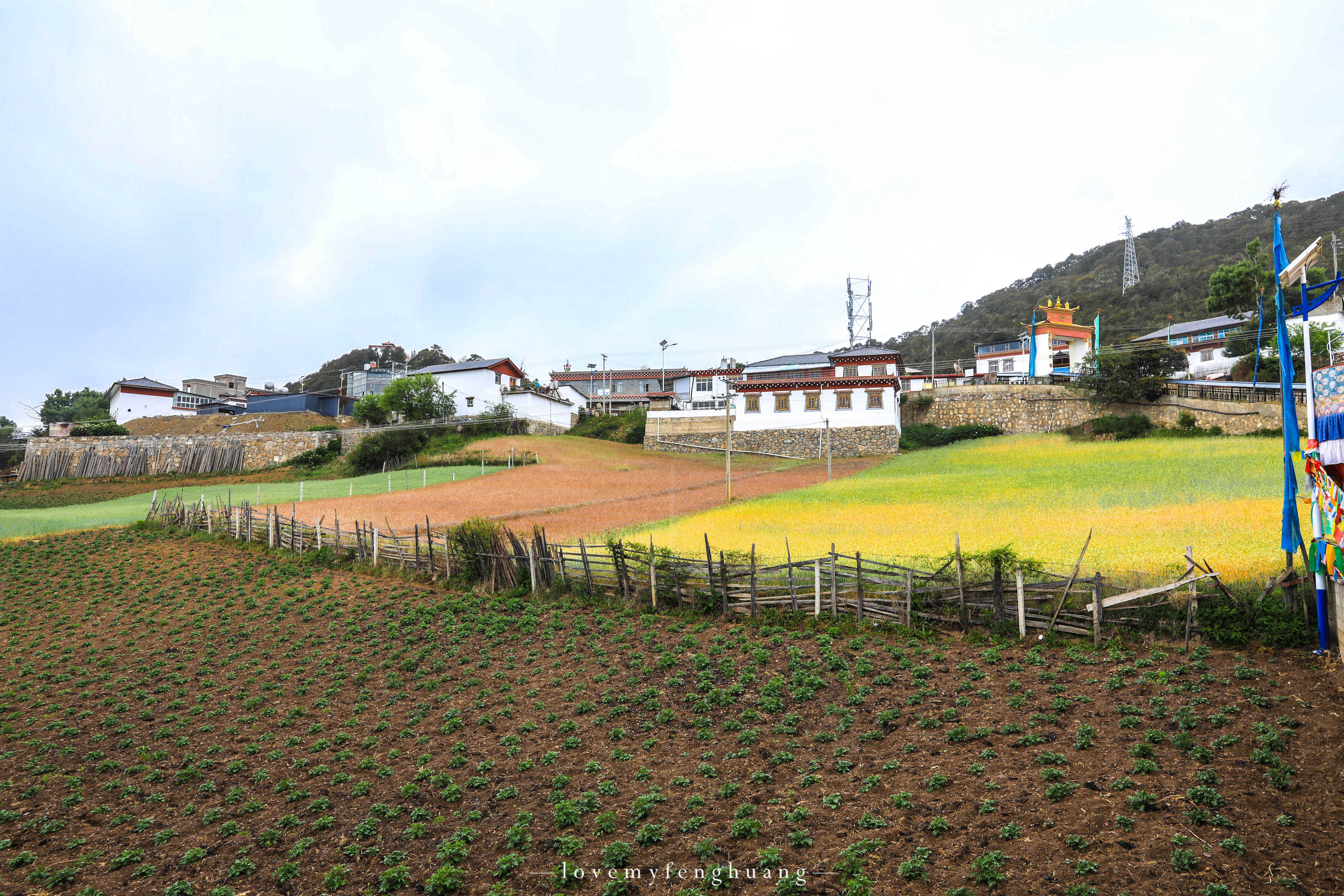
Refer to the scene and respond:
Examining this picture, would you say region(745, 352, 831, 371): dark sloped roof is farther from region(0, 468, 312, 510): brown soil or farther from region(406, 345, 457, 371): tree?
region(406, 345, 457, 371): tree

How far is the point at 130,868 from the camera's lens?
31.0 feet

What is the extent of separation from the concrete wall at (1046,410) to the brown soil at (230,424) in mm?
49144

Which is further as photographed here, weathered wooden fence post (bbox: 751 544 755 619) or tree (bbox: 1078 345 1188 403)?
tree (bbox: 1078 345 1188 403)

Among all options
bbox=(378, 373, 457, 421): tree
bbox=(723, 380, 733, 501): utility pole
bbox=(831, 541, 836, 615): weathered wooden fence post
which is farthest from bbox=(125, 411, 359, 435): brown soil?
bbox=(831, 541, 836, 615): weathered wooden fence post

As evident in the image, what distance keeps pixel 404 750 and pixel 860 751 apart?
7.64 meters

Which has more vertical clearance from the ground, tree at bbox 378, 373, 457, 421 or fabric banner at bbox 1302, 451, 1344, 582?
tree at bbox 378, 373, 457, 421

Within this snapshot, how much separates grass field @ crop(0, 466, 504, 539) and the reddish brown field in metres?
2.74

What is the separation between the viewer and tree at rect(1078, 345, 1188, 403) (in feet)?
156

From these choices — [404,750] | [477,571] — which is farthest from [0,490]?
[404,750]

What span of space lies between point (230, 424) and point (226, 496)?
23857mm

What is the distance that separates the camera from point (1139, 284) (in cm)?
9850

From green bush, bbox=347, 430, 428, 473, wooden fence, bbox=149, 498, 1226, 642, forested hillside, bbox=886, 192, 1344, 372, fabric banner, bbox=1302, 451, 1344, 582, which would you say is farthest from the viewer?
forested hillside, bbox=886, 192, 1344, 372

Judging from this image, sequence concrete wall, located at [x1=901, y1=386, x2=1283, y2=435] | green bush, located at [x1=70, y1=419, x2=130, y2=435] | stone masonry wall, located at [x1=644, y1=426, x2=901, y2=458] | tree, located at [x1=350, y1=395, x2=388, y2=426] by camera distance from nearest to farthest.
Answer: concrete wall, located at [x1=901, y1=386, x2=1283, y2=435] → stone masonry wall, located at [x1=644, y1=426, x2=901, y2=458] → green bush, located at [x1=70, y1=419, x2=130, y2=435] → tree, located at [x1=350, y1=395, x2=388, y2=426]

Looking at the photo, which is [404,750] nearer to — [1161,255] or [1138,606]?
[1138,606]
